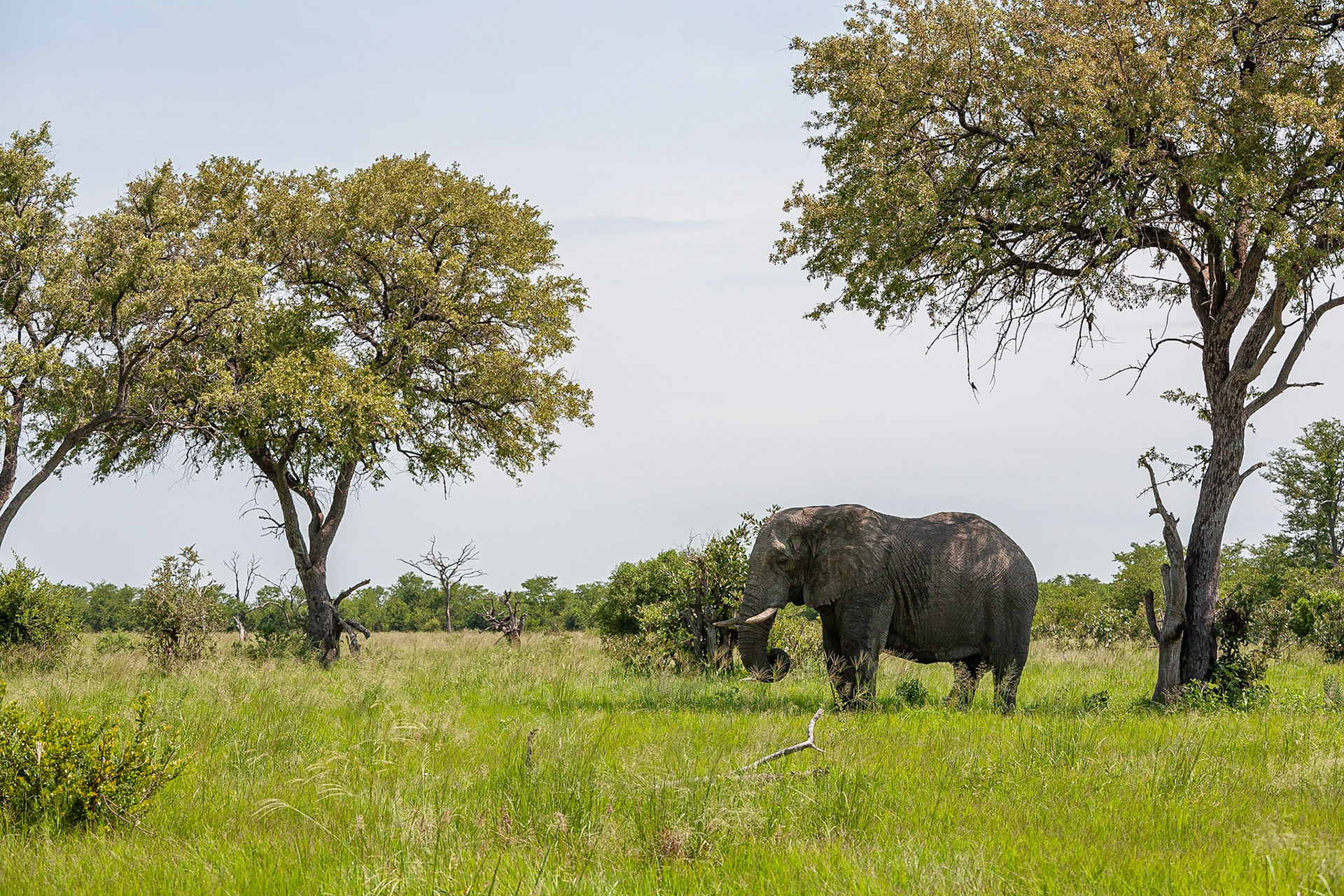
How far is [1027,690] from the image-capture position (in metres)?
15.6

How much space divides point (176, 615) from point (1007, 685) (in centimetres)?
1699

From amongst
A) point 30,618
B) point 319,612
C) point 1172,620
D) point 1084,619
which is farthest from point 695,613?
point 1084,619

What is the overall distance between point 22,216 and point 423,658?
12293 millimetres

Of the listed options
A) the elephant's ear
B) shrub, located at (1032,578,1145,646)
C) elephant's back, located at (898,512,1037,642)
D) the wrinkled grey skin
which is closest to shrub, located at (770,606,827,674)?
the wrinkled grey skin

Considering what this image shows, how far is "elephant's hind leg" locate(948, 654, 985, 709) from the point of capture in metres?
13.2

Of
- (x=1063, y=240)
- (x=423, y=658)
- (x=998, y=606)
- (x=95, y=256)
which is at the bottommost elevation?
(x=423, y=658)

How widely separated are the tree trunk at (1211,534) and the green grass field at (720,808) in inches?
65.8

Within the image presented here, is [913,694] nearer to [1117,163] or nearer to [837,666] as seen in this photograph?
[837,666]

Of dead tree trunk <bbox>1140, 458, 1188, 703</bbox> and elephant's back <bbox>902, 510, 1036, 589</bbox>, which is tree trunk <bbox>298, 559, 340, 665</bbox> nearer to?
elephant's back <bbox>902, 510, 1036, 589</bbox>

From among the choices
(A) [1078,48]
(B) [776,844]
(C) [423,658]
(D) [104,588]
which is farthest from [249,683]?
(D) [104,588]

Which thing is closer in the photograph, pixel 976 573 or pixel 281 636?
pixel 976 573

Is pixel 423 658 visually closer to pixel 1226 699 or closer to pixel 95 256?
pixel 95 256

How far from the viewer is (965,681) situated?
44.8ft

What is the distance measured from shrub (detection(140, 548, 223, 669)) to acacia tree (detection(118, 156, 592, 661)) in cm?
332
